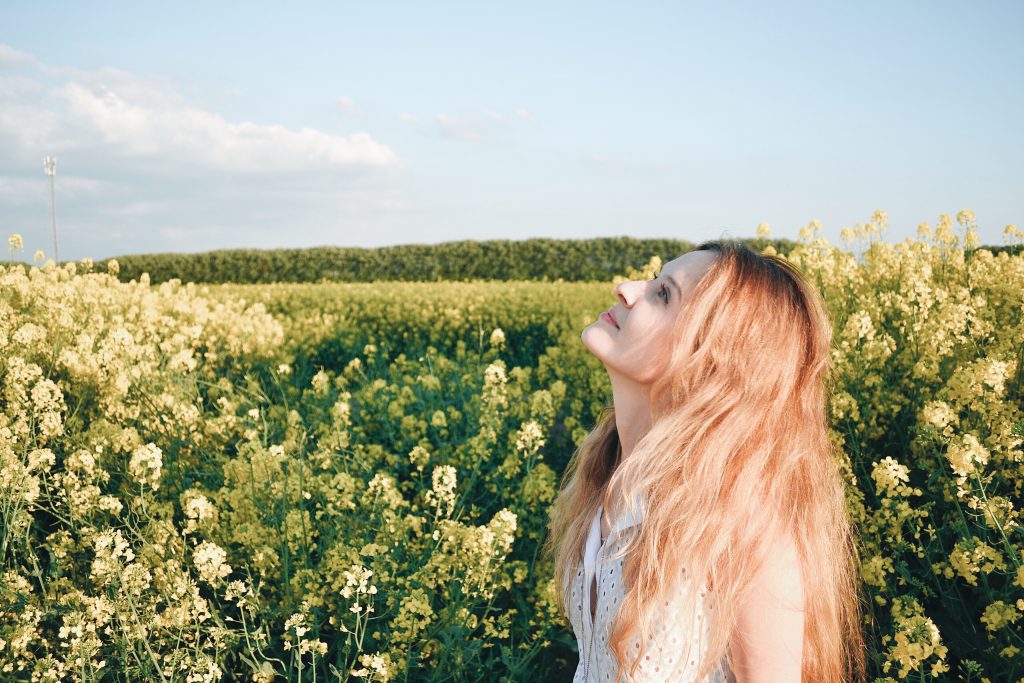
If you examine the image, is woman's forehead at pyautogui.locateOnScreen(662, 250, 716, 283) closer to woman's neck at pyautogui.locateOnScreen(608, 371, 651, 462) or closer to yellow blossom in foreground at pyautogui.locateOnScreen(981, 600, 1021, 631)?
woman's neck at pyautogui.locateOnScreen(608, 371, 651, 462)

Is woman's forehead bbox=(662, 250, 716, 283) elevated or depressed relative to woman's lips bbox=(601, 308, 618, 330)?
elevated

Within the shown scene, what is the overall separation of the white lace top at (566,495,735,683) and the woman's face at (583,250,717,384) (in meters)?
0.29

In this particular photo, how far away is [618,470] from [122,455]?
11.4ft

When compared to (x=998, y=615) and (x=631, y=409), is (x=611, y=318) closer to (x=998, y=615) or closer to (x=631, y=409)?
(x=631, y=409)

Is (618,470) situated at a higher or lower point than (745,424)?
lower

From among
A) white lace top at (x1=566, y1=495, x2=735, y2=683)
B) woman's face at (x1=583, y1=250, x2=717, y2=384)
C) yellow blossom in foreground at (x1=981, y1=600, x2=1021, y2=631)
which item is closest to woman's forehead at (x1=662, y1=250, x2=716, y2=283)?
woman's face at (x1=583, y1=250, x2=717, y2=384)

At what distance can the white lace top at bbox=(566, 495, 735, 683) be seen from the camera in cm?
158

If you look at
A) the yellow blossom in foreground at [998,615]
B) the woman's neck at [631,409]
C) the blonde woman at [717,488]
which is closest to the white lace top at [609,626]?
the blonde woman at [717,488]

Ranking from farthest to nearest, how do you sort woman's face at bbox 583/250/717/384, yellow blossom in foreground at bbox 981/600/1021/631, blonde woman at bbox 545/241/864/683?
yellow blossom in foreground at bbox 981/600/1021/631, woman's face at bbox 583/250/717/384, blonde woman at bbox 545/241/864/683

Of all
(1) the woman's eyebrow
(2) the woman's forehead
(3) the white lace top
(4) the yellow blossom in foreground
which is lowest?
(4) the yellow blossom in foreground

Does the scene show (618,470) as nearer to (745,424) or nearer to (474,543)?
(745,424)

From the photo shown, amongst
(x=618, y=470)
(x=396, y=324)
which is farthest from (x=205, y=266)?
(x=618, y=470)

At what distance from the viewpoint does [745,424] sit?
164cm

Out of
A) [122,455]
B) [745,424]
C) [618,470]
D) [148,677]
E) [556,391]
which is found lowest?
[148,677]
